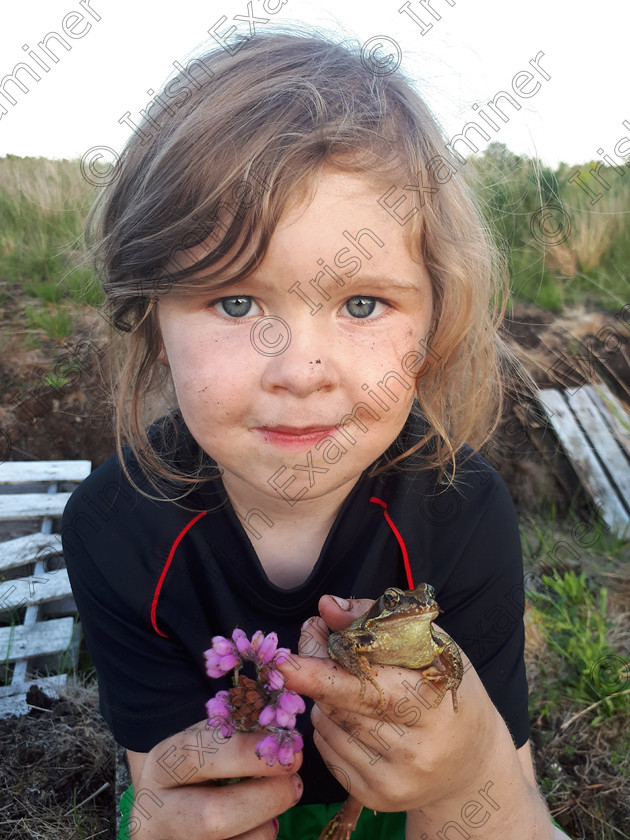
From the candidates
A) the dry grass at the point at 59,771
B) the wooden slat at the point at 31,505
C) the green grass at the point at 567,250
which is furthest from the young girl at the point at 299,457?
the green grass at the point at 567,250

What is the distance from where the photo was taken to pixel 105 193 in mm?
2342

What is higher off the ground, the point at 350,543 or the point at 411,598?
the point at 411,598

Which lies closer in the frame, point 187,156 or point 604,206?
point 187,156

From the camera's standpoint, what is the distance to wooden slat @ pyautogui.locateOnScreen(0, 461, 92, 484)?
13.7 ft

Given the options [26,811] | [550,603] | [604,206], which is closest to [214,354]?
[26,811]

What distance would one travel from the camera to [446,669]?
1.69 m

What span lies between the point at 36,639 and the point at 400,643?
2606mm

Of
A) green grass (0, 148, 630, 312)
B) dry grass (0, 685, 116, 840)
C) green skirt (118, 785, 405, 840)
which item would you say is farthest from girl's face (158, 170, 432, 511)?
green grass (0, 148, 630, 312)

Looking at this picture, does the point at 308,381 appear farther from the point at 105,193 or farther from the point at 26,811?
the point at 26,811

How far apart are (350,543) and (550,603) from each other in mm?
2094

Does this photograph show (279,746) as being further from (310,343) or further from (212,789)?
(310,343)

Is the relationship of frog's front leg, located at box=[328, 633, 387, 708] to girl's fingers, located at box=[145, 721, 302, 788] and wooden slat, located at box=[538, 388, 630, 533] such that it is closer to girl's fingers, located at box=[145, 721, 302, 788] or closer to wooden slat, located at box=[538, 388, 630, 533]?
girl's fingers, located at box=[145, 721, 302, 788]

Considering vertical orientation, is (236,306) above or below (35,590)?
above

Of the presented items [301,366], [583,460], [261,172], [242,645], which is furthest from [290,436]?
[583,460]
